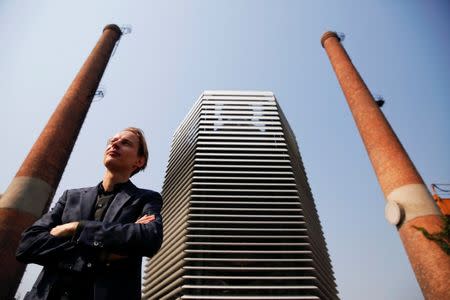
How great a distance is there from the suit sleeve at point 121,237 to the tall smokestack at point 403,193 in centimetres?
897

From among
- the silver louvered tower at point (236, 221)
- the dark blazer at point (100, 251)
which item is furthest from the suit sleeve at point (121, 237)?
the silver louvered tower at point (236, 221)

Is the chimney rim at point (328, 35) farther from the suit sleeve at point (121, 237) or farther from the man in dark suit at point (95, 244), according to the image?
the suit sleeve at point (121, 237)

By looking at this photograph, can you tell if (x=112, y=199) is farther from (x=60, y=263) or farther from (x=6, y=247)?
(x=6, y=247)

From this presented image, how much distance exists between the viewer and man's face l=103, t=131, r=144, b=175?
7.43 ft

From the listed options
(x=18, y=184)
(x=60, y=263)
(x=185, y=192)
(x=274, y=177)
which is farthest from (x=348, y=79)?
(x=60, y=263)

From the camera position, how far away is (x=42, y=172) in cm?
1265

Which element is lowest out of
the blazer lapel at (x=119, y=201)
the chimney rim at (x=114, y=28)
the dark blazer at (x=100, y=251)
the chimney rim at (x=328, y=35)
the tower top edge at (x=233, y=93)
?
the dark blazer at (x=100, y=251)

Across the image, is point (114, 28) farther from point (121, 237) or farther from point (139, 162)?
point (121, 237)

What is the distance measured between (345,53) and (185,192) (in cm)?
1559

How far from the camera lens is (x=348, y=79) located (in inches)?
730

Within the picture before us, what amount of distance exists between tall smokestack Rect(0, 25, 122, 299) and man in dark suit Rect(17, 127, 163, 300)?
10729mm

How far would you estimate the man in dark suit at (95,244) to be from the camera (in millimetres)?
1547

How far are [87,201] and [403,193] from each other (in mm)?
13749

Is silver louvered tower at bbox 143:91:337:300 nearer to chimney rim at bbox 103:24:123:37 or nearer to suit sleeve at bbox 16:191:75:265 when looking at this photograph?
suit sleeve at bbox 16:191:75:265
